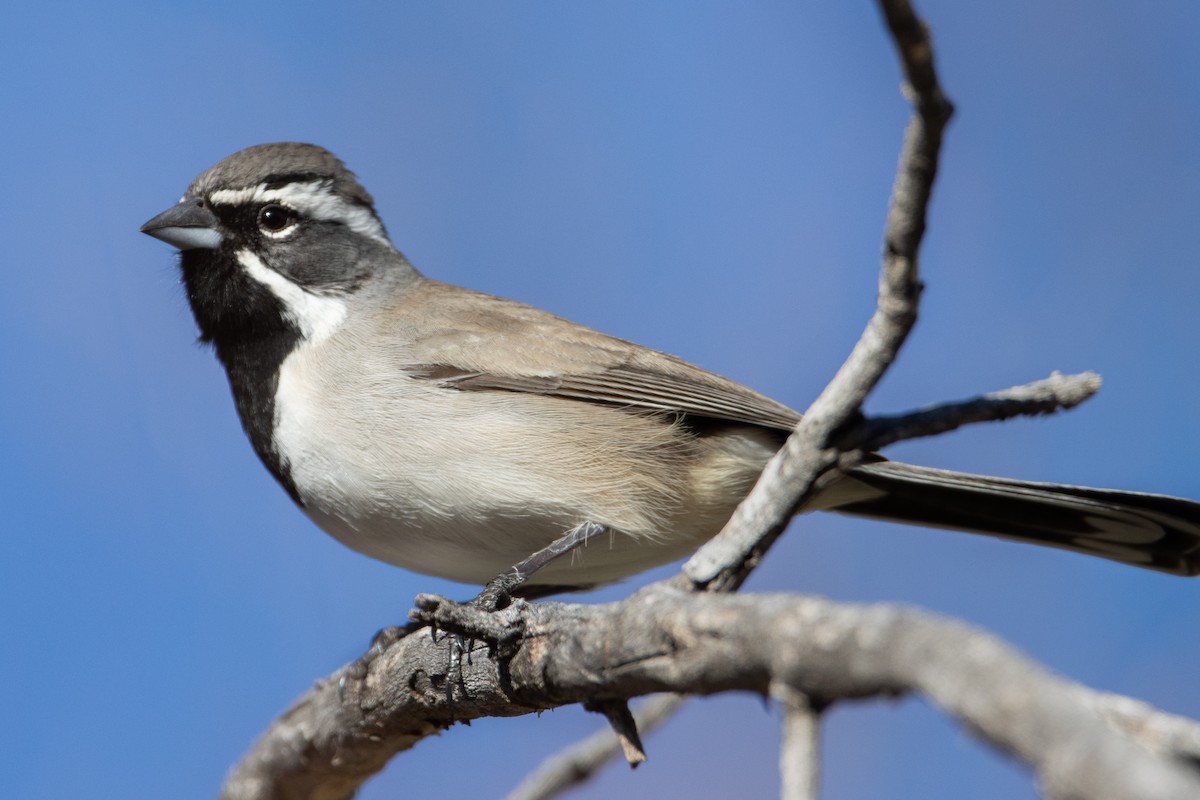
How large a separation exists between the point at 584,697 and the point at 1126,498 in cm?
230

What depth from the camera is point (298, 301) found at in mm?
5723

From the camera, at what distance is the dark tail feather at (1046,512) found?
14.6ft

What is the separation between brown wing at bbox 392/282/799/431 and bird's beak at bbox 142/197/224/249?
0.98m

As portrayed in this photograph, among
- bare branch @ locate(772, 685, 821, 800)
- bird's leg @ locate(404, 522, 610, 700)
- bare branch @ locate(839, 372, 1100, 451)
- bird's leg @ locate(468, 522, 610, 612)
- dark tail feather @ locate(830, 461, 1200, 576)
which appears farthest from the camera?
bird's leg @ locate(468, 522, 610, 612)

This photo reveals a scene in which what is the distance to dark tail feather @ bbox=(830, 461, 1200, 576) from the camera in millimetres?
4457

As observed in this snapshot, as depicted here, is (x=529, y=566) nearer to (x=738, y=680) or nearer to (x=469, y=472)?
(x=469, y=472)

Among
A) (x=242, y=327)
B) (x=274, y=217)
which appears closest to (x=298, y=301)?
(x=242, y=327)

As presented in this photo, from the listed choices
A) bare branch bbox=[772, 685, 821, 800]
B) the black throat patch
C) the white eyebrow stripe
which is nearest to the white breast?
the black throat patch

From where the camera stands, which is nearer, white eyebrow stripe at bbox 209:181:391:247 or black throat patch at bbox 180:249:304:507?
black throat patch at bbox 180:249:304:507

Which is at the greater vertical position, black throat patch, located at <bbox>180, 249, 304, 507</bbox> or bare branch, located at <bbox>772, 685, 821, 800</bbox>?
black throat patch, located at <bbox>180, 249, 304, 507</bbox>

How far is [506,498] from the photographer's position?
4.88 meters

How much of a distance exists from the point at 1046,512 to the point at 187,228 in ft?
13.8

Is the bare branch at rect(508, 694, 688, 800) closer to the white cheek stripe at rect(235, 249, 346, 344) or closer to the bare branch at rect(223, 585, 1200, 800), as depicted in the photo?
the bare branch at rect(223, 585, 1200, 800)

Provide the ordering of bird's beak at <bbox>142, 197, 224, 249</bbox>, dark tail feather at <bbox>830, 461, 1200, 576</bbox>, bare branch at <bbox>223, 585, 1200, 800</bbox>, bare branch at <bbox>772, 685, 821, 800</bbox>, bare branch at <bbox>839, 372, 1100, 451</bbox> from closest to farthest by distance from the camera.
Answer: bare branch at <bbox>223, 585, 1200, 800</bbox>
bare branch at <bbox>772, 685, 821, 800</bbox>
bare branch at <bbox>839, 372, 1100, 451</bbox>
dark tail feather at <bbox>830, 461, 1200, 576</bbox>
bird's beak at <bbox>142, 197, 224, 249</bbox>
